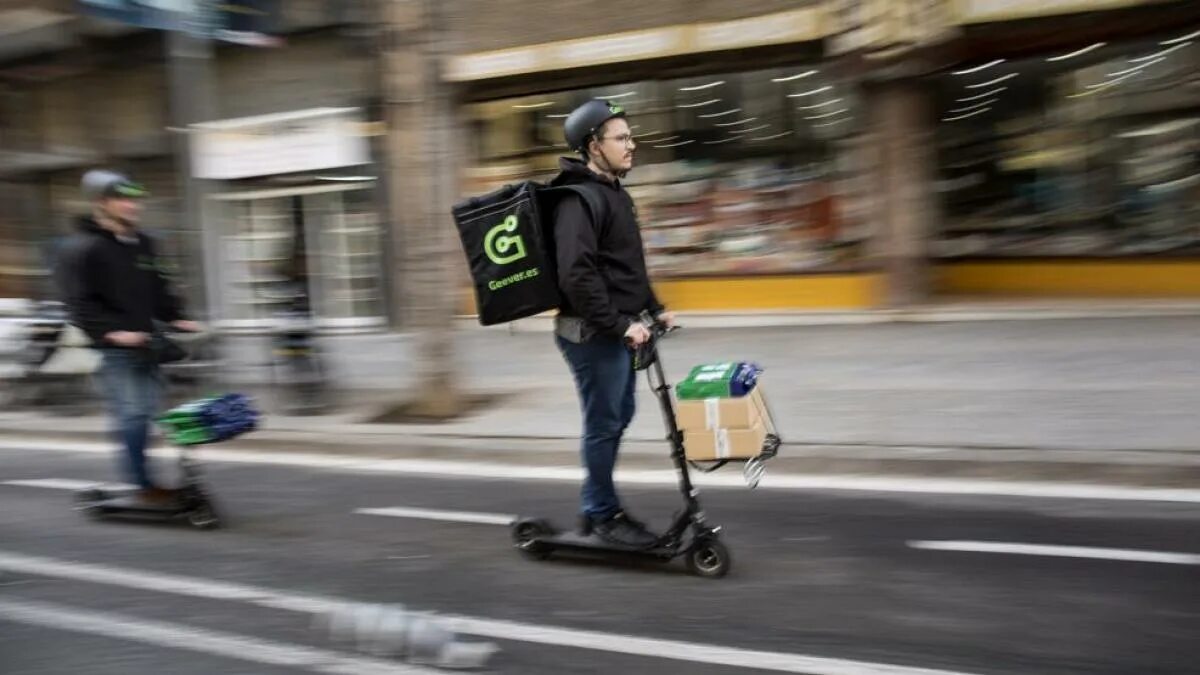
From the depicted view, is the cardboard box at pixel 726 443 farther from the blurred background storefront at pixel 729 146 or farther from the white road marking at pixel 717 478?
the blurred background storefront at pixel 729 146

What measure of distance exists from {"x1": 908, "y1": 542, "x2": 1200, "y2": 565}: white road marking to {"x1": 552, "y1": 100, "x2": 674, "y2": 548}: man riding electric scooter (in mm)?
1393

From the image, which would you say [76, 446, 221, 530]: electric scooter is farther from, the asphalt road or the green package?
the green package

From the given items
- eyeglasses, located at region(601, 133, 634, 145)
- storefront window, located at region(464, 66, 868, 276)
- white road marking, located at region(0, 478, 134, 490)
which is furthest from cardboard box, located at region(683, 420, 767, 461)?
storefront window, located at region(464, 66, 868, 276)

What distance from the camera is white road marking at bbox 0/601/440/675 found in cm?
399

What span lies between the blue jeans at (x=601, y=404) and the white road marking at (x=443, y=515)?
1.06 m

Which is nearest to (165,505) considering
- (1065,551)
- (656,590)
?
(656,590)

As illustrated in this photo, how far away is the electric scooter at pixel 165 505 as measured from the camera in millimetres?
6047

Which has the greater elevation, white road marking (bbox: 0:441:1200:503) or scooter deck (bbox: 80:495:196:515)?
A: scooter deck (bbox: 80:495:196:515)

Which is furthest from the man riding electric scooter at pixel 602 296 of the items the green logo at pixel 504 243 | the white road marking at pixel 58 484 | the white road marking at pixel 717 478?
the white road marking at pixel 58 484

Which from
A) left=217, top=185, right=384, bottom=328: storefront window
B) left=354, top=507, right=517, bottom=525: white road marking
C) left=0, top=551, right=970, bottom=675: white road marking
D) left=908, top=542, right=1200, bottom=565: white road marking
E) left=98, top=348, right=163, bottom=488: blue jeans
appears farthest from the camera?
left=217, top=185, right=384, bottom=328: storefront window

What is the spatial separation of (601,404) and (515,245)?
810 millimetres

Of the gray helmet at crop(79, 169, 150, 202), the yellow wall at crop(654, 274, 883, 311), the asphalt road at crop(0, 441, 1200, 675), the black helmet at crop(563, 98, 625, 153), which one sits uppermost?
the black helmet at crop(563, 98, 625, 153)

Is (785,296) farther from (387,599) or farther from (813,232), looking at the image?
(387,599)

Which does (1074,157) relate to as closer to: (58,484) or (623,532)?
(623,532)
